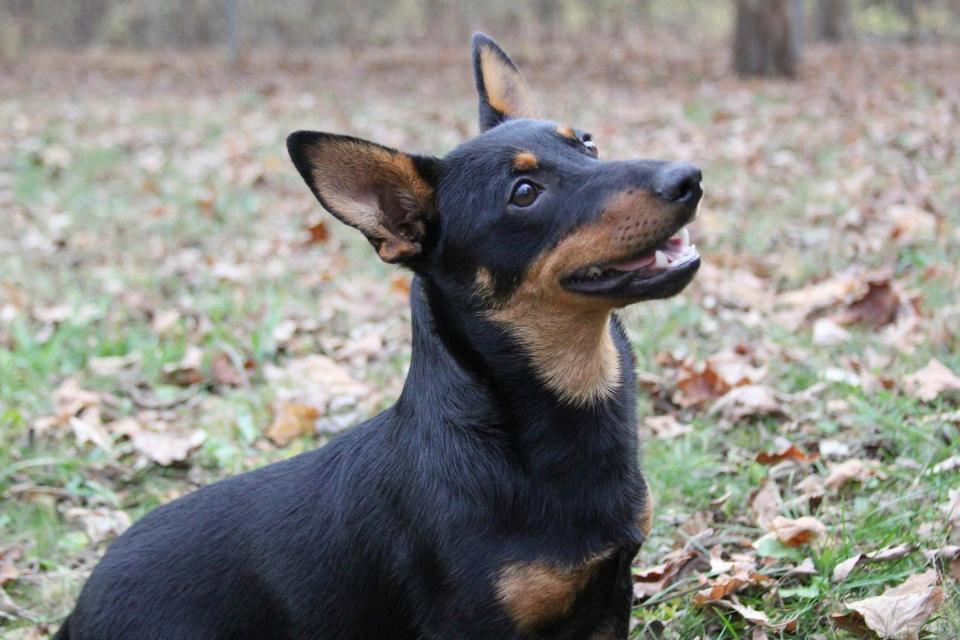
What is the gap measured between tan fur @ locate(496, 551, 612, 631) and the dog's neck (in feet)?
0.94

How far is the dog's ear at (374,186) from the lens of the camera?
9.06ft

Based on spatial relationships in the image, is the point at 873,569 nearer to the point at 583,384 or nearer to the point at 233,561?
the point at 583,384

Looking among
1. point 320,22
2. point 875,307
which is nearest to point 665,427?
point 875,307

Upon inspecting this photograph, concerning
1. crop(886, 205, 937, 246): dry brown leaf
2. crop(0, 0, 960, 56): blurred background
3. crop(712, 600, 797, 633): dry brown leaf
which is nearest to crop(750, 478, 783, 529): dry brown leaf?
crop(712, 600, 797, 633): dry brown leaf

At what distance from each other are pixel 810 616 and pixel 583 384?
3.28 ft

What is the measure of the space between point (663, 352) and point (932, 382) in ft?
4.49

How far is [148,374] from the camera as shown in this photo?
17.7ft

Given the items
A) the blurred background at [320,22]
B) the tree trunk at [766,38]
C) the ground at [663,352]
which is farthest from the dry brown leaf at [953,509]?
the blurred background at [320,22]

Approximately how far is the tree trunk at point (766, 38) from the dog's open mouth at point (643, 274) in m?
12.2

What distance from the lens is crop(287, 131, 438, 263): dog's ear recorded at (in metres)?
2.76

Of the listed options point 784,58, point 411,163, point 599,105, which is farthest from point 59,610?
point 784,58

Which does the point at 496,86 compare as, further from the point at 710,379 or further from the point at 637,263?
the point at 710,379

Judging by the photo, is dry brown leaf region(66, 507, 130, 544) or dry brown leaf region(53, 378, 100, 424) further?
dry brown leaf region(53, 378, 100, 424)

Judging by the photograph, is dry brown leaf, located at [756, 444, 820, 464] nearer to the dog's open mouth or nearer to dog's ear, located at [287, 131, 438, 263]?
the dog's open mouth
